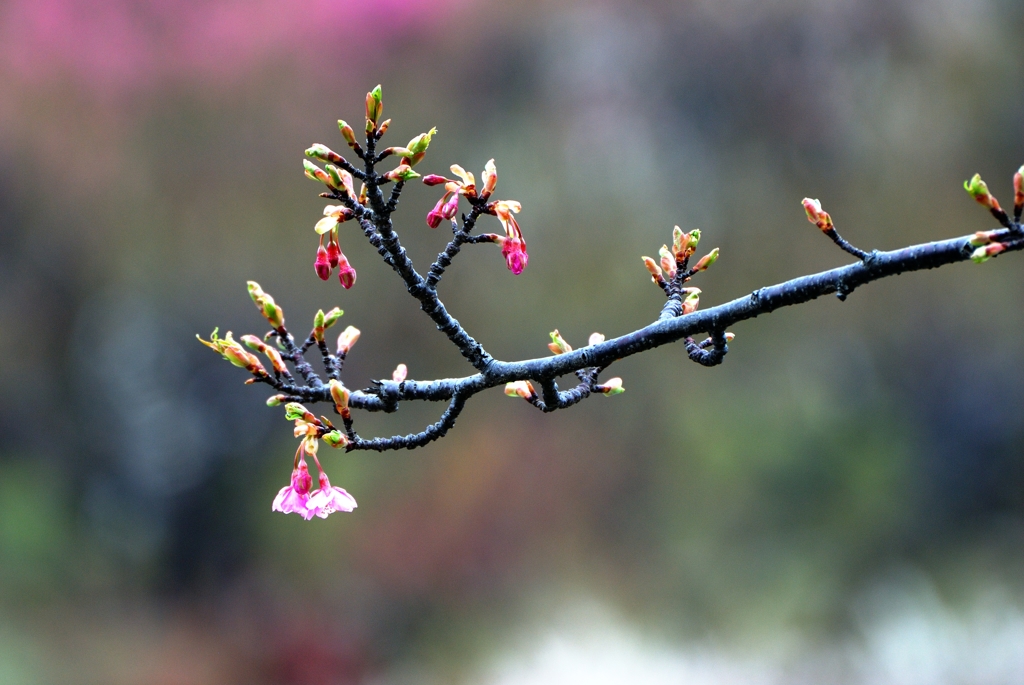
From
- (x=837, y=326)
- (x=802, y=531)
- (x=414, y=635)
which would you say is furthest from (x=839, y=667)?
(x=414, y=635)

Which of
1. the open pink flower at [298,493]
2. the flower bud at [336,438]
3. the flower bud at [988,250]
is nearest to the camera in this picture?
the flower bud at [988,250]

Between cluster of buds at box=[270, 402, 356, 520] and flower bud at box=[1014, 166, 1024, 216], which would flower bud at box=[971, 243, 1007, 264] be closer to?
flower bud at box=[1014, 166, 1024, 216]

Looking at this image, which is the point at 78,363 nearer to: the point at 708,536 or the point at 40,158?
the point at 40,158

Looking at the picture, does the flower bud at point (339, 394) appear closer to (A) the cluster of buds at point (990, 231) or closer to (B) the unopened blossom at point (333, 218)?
(B) the unopened blossom at point (333, 218)

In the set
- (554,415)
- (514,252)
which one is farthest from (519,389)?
(554,415)

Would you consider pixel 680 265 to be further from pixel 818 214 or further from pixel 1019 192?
pixel 1019 192

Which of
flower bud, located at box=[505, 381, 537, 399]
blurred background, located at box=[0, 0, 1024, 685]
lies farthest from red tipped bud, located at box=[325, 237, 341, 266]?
blurred background, located at box=[0, 0, 1024, 685]

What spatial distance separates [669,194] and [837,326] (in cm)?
103

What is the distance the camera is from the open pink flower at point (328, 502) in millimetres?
732

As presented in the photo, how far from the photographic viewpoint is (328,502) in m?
0.75

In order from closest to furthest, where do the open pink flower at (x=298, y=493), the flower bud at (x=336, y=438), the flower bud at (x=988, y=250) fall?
the flower bud at (x=988, y=250) < the flower bud at (x=336, y=438) < the open pink flower at (x=298, y=493)

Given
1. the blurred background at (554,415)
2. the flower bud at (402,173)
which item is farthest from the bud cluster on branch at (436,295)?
the blurred background at (554,415)

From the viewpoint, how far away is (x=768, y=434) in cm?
353

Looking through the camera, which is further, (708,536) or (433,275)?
(708,536)
